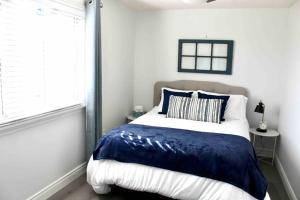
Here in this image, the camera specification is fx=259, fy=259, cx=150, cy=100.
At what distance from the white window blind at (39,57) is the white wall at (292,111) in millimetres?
2474

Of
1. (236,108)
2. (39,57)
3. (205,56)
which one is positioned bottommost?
(236,108)

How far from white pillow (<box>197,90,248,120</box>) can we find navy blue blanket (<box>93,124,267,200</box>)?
94 cm

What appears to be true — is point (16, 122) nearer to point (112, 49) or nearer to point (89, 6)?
point (89, 6)

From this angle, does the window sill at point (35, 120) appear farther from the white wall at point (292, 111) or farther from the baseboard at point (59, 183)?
the white wall at point (292, 111)

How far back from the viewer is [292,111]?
3.07 metres

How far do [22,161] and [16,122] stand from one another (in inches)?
15.0

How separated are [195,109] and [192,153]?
48.6 inches

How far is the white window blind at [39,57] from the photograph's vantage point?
2.13m

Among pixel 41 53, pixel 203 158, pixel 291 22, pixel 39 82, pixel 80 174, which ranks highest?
pixel 291 22

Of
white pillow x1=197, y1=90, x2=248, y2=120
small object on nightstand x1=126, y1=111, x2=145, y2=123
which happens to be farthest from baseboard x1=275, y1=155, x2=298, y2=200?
small object on nightstand x1=126, y1=111, x2=145, y2=123

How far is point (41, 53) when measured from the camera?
2520mm

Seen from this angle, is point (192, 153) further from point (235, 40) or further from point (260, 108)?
point (235, 40)

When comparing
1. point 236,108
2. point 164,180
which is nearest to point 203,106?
point 236,108

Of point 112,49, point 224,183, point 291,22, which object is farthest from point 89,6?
point 291,22
